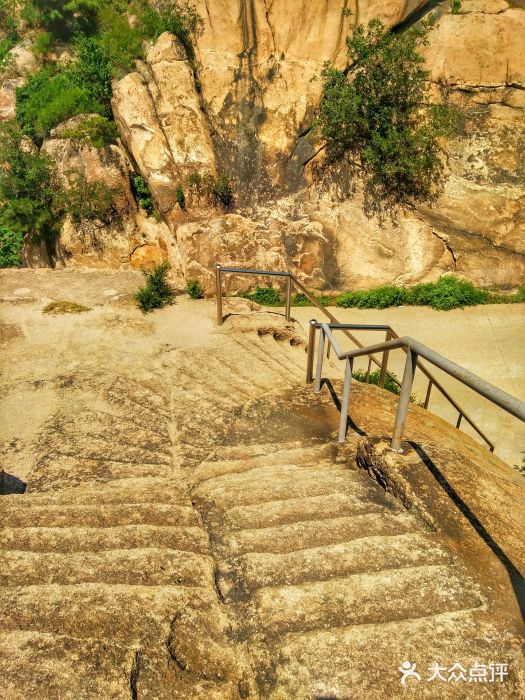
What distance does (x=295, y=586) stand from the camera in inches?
96.7

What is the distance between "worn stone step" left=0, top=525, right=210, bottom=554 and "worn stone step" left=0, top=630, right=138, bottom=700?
66 cm

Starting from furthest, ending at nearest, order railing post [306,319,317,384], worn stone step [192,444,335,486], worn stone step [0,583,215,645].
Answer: railing post [306,319,317,384] < worn stone step [192,444,335,486] < worn stone step [0,583,215,645]

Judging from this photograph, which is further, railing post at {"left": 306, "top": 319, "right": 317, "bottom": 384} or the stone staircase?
railing post at {"left": 306, "top": 319, "right": 317, "bottom": 384}

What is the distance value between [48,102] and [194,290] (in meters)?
8.16

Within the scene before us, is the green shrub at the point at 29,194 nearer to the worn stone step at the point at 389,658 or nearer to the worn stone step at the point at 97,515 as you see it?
the worn stone step at the point at 97,515

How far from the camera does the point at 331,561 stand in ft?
8.57

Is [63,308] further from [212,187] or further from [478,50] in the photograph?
[478,50]

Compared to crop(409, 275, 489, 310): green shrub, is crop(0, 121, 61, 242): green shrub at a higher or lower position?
higher

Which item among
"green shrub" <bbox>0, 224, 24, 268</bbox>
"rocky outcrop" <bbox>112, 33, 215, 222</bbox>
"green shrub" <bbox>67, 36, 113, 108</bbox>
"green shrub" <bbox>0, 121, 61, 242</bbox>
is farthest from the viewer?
"green shrub" <bbox>0, 224, 24, 268</bbox>

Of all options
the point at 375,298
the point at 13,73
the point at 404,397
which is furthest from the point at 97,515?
the point at 13,73

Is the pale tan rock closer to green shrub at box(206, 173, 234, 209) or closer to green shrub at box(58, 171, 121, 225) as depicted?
green shrub at box(206, 173, 234, 209)

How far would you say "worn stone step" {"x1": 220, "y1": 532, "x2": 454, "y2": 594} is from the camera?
2.54m

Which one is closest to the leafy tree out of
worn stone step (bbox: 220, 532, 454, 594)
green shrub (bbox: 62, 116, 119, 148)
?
green shrub (bbox: 62, 116, 119, 148)

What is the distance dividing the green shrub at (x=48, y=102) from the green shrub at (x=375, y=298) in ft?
26.3
